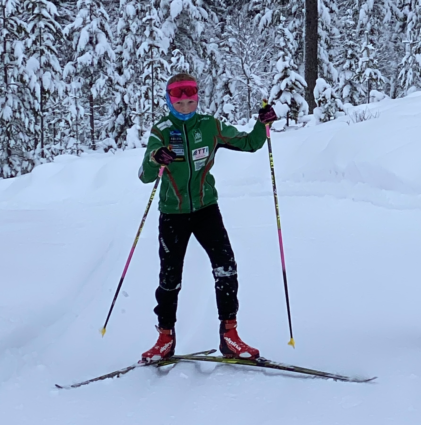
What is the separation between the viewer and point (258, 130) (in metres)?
3.62

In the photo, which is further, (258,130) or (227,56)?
(227,56)

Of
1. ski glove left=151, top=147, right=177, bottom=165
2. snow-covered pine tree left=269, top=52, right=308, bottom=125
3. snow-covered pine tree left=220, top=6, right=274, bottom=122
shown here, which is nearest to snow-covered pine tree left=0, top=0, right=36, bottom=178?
snow-covered pine tree left=220, top=6, right=274, bottom=122

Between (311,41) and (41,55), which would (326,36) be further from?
(41,55)

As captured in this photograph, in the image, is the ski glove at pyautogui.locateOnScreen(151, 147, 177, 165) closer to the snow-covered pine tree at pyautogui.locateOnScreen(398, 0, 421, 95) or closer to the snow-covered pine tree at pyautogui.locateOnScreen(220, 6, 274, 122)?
the snow-covered pine tree at pyautogui.locateOnScreen(220, 6, 274, 122)

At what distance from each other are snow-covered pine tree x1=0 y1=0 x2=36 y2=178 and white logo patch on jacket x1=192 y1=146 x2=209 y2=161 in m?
17.3

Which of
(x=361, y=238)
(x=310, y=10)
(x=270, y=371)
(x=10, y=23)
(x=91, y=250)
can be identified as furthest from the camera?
(x=10, y=23)

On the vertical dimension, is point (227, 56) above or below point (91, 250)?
above

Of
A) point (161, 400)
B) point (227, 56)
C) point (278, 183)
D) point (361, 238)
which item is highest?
point (227, 56)

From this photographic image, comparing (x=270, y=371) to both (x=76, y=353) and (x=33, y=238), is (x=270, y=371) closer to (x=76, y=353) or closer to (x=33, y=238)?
(x=76, y=353)

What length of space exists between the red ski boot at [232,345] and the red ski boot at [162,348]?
38 cm

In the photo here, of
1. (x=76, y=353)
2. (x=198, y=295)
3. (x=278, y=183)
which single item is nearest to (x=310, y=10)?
(x=278, y=183)

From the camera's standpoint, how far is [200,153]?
3520 millimetres

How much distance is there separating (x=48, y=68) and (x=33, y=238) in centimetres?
1569

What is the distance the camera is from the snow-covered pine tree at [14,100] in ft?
61.3
